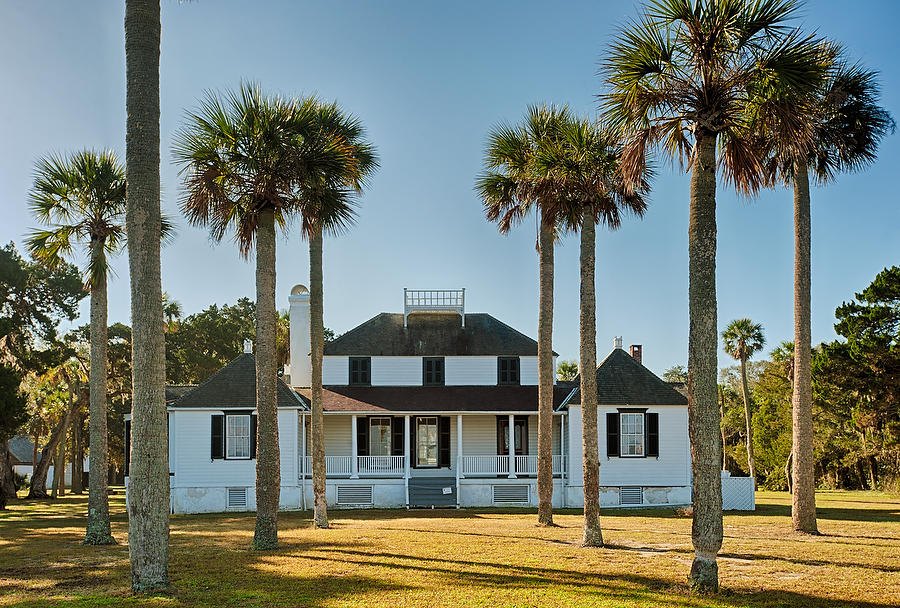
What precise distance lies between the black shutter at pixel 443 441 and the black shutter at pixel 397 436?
5.08ft

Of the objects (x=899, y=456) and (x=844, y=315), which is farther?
(x=899, y=456)

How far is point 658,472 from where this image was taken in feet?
97.9

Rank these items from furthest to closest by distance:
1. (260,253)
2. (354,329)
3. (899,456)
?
(899,456)
(354,329)
(260,253)

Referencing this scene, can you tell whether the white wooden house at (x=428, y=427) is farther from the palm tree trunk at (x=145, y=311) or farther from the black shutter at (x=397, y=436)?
the palm tree trunk at (x=145, y=311)

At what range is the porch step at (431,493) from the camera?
30.1 m

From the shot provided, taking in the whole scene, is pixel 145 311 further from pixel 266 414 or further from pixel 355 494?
pixel 355 494

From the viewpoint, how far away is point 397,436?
3247 centimetres

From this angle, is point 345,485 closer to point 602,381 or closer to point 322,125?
point 602,381

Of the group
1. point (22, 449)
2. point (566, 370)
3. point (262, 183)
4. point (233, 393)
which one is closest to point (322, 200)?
point (262, 183)

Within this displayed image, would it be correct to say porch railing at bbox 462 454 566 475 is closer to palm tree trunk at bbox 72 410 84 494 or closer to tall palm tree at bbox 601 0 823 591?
tall palm tree at bbox 601 0 823 591

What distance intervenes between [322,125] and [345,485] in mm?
15566

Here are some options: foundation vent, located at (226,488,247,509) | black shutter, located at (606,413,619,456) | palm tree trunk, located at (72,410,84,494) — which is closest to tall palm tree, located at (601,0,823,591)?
black shutter, located at (606,413,619,456)

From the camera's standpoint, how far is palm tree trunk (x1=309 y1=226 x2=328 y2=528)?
2136 centimetres

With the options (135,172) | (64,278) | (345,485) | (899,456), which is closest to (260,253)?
(135,172)
